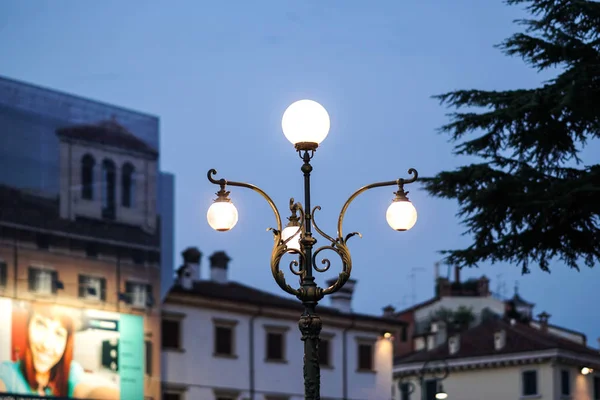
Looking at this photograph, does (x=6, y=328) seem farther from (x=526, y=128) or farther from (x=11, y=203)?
(x=526, y=128)

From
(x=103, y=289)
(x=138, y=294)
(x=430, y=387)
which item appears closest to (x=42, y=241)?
(x=103, y=289)

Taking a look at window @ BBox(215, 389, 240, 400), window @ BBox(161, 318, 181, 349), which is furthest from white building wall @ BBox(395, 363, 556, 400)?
window @ BBox(161, 318, 181, 349)

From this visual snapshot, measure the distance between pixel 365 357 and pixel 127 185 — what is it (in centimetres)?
1213

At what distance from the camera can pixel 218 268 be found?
51250 millimetres

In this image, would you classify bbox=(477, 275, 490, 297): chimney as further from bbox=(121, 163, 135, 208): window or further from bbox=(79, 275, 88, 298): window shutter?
bbox=(79, 275, 88, 298): window shutter

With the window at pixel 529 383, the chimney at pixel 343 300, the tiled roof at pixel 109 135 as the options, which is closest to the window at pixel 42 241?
the tiled roof at pixel 109 135

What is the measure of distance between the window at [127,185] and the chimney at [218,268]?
588 cm

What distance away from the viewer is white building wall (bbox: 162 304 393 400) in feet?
151

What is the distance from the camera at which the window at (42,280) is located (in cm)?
4275

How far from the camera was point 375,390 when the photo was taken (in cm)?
5262

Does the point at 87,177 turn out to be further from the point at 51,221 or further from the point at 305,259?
the point at 305,259

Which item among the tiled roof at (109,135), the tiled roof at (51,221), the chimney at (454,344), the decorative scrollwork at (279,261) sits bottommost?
the decorative scrollwork at (279,261)

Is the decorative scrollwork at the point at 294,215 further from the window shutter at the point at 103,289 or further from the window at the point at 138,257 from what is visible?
the window at the point at 138,257

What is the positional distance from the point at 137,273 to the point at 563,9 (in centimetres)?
2743
